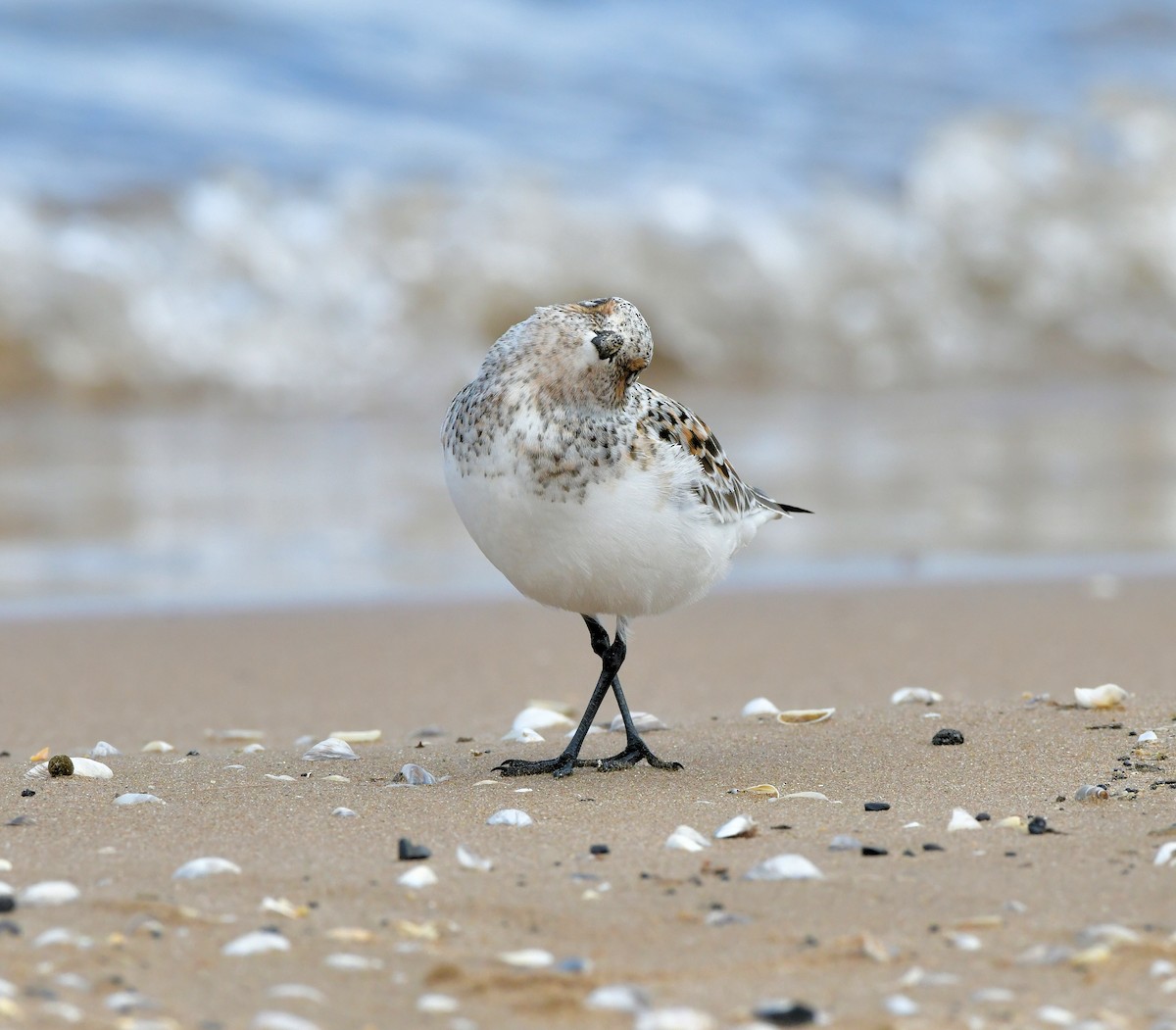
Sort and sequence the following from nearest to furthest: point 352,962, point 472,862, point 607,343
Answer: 1. point 352,962
2. point 472,862
3. point 607,343

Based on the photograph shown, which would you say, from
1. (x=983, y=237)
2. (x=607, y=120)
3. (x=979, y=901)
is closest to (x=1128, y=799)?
(x=979, y=901)

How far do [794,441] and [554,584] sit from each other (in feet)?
26.7

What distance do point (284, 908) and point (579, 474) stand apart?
58.3 inches

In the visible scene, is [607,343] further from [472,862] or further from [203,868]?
[203,868]

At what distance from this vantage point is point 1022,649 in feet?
22.3

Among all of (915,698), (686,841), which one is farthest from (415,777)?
(915,698)

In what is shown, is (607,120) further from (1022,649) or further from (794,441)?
(1022,649)

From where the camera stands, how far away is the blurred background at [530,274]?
959 cm

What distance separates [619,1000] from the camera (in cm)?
282

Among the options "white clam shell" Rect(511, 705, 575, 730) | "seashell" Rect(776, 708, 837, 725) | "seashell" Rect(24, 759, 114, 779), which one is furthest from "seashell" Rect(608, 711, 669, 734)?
"seashell" Rect(24, 759, 114, 779)

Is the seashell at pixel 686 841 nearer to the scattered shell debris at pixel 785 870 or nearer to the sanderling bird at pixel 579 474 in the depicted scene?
the scattered shell debris at pixel 785 870

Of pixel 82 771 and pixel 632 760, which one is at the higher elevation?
pixel 632 760

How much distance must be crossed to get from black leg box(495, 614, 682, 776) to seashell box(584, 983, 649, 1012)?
1808mm

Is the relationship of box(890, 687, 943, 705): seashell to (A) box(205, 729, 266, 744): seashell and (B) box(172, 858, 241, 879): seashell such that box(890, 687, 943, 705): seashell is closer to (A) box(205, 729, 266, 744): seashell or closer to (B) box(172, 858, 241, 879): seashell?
(A) box(205, 729, 266, 744): seashell
